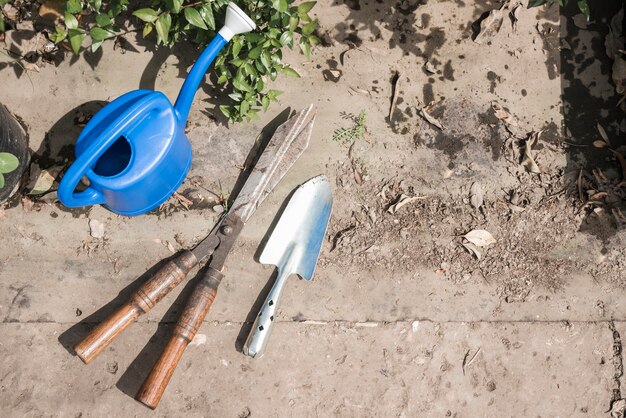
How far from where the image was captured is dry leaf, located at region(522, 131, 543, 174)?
264 centimetres

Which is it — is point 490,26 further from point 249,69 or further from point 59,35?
point 59,35

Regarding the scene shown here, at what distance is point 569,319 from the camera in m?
2.65

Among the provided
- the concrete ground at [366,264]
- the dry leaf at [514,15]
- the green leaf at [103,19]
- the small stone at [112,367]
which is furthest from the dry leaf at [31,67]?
the dry leaf at [514,15]

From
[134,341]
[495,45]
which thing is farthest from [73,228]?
[495,45]

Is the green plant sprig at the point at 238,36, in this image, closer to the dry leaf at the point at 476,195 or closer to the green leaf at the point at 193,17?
the green leaf at the point at 193,17

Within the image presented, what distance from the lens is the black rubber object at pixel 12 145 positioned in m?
2.28

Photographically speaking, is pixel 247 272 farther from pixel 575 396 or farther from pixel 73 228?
pixel 575 396

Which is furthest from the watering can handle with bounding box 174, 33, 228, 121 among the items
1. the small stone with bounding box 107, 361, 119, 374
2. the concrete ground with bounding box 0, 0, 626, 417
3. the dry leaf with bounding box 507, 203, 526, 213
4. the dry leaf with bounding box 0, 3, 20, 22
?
the dry leaf with bounding box 507, 203, 526, 213

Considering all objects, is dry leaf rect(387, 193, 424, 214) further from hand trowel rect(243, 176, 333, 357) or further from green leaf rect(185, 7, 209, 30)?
green leaf rect(185, 7, 209, 30)

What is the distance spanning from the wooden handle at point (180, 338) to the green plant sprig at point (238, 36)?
77 cm

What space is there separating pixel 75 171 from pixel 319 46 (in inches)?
51.0

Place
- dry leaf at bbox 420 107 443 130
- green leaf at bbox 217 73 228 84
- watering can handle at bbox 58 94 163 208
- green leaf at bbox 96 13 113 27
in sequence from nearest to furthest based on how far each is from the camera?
watering can handle at bbox 58 94 163 208 → green leaf at bbox 96 13 113 27 → green leaf at bbox 217 73 228 84 → dry leaf at bbox 420 107 443 130

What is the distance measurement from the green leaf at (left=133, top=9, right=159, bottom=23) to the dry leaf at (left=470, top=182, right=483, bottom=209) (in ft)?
5.26

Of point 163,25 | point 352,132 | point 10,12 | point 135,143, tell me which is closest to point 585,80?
point 352,132
